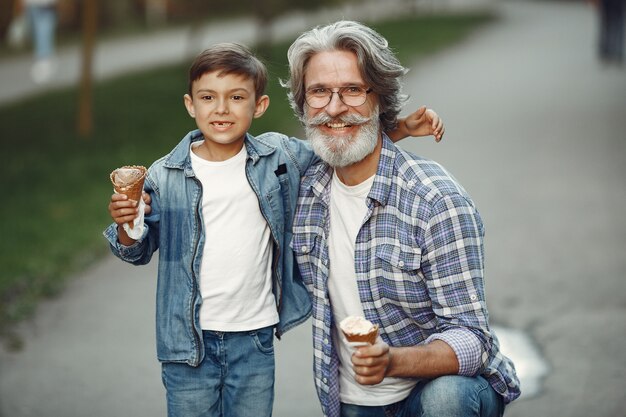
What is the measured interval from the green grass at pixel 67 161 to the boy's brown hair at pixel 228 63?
460 mm

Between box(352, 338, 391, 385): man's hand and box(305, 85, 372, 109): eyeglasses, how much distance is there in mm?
949

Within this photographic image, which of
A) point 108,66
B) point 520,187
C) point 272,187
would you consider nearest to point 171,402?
point 272,187

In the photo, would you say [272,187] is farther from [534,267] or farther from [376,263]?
[534,267]

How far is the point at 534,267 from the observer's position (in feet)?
23.6

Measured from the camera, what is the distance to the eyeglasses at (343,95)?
3740mm

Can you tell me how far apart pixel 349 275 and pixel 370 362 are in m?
0.62

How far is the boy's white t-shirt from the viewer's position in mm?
3723

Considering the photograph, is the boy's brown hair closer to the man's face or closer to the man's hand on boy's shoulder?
the man's face

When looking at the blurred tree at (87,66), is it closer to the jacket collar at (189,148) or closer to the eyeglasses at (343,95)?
the jacket collar at (189,148)

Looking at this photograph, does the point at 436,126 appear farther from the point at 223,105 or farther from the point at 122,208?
the point at 122,208

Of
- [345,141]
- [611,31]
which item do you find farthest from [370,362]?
[611,31]

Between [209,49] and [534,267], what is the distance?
409 cm

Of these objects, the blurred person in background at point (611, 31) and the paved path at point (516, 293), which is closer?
the paved path at point (516, 293)

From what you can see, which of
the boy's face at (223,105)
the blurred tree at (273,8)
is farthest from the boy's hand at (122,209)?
the blurred tree at (273,8)
